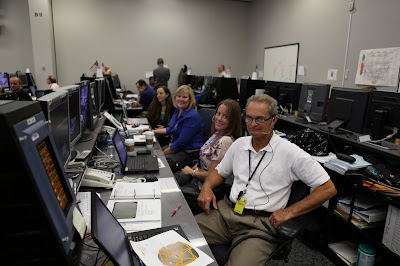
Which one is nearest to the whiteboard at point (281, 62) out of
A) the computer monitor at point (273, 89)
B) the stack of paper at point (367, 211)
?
the computer monitor at point (273, 89)

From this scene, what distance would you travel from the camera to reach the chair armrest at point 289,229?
1.41 m

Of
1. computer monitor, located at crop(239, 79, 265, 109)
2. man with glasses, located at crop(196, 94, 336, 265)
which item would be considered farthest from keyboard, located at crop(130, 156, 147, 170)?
computer monitor, located at crop(239, 79, 265, 109)

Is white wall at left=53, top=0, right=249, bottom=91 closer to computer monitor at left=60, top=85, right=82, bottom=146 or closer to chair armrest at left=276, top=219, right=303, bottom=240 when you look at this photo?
Result: computer monitor at left=60, top=85, right=82, bottom=146

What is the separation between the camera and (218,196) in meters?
2.01

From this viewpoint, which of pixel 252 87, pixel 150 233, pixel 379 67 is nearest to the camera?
pixel 150 233

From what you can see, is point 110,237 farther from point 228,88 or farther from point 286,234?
point 228,88

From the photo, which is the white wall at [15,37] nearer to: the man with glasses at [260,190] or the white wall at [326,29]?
the white wall at [326,29]

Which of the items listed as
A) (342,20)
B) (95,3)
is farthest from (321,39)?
(95,3)

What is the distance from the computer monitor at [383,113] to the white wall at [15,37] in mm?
8070

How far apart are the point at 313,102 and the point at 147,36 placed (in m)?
6.18

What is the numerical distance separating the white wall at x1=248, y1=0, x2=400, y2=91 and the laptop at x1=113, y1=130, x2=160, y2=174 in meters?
3.93

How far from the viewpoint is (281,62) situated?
6.91 meters

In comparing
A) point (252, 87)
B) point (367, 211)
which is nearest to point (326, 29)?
point (252, 87)

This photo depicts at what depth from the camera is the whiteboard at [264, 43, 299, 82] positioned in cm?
648
